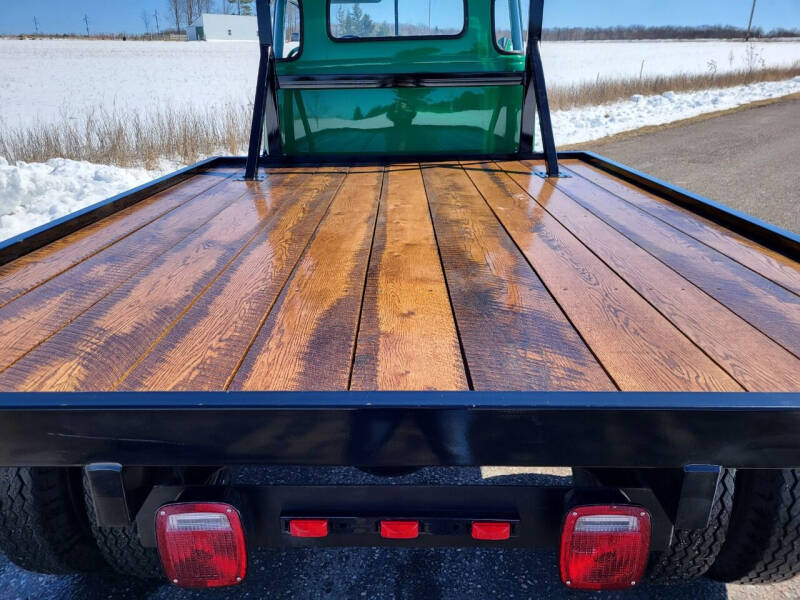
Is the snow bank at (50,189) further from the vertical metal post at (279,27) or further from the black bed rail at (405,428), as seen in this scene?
the black bed rail at (405,428)

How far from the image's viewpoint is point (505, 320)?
142 centimetres

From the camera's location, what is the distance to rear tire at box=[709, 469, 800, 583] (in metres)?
1.31

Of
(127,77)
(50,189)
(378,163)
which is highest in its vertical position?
(127,77)

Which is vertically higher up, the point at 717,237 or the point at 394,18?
the point at 394,18

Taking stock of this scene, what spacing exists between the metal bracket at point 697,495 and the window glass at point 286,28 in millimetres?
3660

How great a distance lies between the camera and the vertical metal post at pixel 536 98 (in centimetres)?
329

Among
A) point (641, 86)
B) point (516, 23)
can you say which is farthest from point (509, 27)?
point (641, 86)

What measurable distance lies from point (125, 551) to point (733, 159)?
9839mm

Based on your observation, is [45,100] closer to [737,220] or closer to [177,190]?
[177,190]

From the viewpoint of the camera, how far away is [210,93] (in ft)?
59.4

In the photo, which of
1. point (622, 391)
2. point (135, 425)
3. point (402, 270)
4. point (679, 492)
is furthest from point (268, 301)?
point (679, 492)

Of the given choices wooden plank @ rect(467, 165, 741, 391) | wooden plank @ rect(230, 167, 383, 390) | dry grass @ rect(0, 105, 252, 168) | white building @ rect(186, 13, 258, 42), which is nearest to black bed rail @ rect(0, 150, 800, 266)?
wooden plank @ rect(467, 165, 741, 391)

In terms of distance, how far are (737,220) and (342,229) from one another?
1.53 m

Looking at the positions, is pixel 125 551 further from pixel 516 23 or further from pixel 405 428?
pixel 516 23
